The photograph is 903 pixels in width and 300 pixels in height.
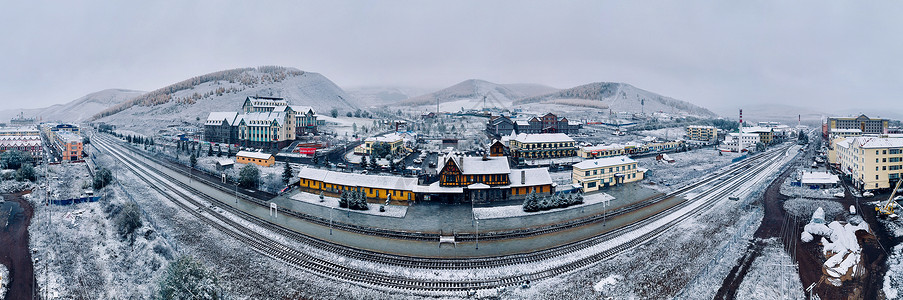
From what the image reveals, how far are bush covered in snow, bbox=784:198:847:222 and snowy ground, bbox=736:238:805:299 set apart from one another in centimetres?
935

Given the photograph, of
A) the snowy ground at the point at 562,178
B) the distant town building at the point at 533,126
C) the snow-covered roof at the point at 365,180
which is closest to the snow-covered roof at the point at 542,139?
the snowy ground at the point at 562,178

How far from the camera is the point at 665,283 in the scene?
1836 centimetres

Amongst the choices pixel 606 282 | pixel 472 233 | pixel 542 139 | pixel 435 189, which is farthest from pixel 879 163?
pixel 435 189

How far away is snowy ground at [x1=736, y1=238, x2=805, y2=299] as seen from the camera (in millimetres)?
17188

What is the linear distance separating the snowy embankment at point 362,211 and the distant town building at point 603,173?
16.1 metres

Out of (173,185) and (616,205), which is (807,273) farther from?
(173,185)

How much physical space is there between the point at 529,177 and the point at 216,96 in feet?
358

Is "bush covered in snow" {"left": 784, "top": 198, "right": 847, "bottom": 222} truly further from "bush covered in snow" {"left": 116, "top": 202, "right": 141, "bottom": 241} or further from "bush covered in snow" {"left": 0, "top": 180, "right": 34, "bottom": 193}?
"bush covered in snow" {"left": 0, "top": 180, "right": 34, "bottom": 193}

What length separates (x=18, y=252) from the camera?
72.6 ft

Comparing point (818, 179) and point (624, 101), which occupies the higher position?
point (624, 101)

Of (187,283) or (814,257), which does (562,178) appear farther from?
(187,283)

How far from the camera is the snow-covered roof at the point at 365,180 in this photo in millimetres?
33500

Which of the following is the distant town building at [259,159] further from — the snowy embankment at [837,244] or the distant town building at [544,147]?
the snowy embankment at [837,244]

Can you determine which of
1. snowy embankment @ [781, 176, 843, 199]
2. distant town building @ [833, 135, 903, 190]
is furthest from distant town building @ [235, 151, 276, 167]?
distant town building @ [833, 135, 903, 190]
